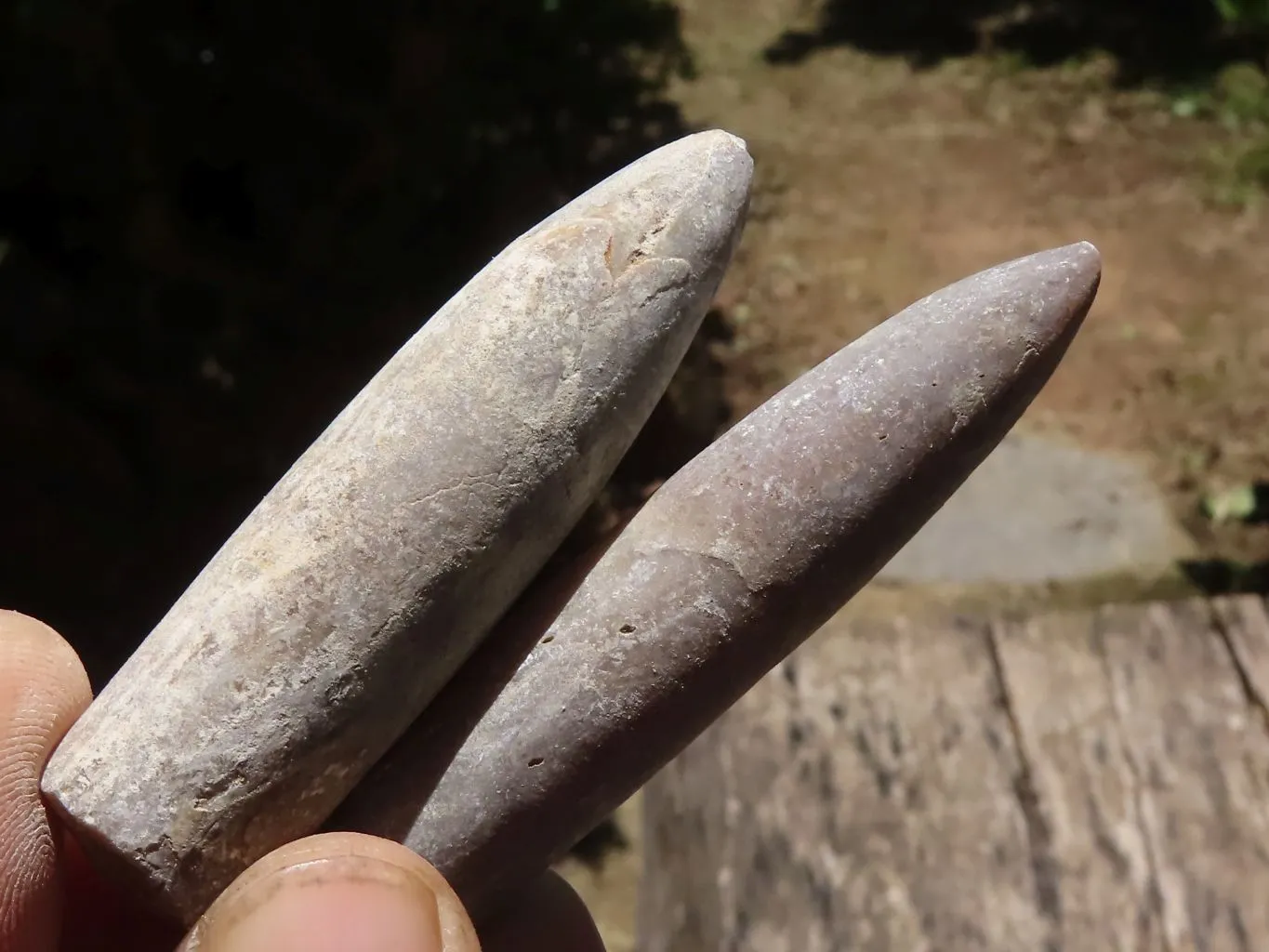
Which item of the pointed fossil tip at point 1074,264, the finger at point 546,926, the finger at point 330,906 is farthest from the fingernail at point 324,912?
the pointed fossil tip at point 1074,264

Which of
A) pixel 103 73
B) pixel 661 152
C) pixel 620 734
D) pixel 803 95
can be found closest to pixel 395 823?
pixel 620 734

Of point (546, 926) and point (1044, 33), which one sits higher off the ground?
point (546, 926)

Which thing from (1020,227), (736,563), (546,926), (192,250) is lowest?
(1020,227)

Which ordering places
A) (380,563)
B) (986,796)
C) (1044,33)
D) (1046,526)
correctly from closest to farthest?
(380,563)
(986,796)
(1046,526)
(1044,33)

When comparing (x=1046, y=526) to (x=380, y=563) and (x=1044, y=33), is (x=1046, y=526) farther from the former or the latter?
(x=1044, y=33)

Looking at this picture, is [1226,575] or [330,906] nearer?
[330,906]

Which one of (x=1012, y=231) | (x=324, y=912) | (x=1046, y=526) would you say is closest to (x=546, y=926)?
(x=324, y=912)

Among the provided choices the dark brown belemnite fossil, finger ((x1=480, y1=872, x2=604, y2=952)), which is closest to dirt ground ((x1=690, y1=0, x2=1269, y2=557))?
finger ((x1=480, y1=872, x2=604, y2=952))

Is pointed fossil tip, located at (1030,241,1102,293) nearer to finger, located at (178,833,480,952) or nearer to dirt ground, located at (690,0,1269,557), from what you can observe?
finger, located at (178,833,480,952)
